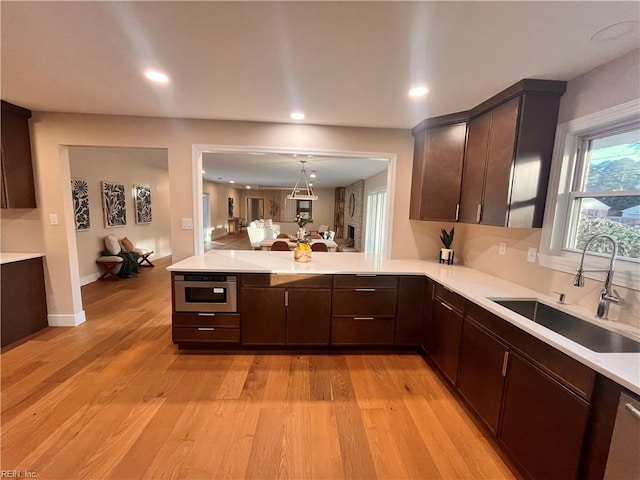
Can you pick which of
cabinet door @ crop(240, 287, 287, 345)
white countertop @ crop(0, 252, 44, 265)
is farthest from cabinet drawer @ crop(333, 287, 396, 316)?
white countertop @ crop(0, 252, 44, 265)

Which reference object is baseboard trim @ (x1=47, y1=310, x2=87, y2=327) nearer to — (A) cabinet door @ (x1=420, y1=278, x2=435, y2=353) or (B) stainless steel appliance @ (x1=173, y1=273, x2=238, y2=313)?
(B) stainless steel appliance @ (x1=173, y1=273, x2=238, y2=313)

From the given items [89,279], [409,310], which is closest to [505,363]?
[409,310]

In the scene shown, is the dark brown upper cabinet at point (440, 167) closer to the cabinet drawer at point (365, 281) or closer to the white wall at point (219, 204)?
the cabinet drawer at point (365, 281)

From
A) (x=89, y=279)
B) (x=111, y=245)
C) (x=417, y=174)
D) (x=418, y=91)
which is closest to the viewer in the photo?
(x=418, y=91)

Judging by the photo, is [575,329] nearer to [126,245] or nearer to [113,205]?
[126,245]

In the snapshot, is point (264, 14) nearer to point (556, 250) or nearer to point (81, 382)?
A: point (556, 250)

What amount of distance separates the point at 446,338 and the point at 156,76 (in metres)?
3.03

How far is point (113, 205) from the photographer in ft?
17.8

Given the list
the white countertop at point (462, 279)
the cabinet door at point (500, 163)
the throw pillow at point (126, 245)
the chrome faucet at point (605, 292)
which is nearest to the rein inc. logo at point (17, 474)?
the white countertop at point (462, 279)

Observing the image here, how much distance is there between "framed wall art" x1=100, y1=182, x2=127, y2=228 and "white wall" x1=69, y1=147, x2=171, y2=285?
0.08m

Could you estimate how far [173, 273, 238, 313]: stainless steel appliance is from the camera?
248cm

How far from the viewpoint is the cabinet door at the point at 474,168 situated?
7.51ft

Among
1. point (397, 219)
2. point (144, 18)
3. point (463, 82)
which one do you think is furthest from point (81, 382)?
point (463, 82)

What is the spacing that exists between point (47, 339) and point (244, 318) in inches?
86.0
